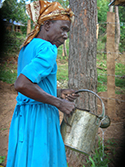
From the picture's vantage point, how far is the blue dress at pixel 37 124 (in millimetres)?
1237

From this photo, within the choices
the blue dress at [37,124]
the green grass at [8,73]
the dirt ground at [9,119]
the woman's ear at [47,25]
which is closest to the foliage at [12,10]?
the green grass at [8,73]

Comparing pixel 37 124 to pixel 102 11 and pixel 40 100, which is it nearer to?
pixel 40 100

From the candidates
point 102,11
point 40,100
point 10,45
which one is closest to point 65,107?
point 40,100

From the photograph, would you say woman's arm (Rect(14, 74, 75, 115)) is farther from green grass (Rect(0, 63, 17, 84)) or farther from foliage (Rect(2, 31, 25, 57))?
foliage (Rect(2, 31, 25, 57))

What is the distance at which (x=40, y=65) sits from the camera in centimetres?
120

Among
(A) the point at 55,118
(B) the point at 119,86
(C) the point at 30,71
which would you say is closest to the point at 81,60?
(A) the point at 55,118

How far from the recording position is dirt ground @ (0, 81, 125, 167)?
3289 millimetres

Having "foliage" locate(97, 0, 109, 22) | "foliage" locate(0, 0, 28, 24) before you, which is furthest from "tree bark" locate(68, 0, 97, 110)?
"foliage" locate(97, 0, 109, 22)

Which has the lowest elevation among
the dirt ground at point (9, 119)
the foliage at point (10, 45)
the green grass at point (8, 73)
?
the dirt ground at point (9, 119)

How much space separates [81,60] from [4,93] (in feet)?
10.2

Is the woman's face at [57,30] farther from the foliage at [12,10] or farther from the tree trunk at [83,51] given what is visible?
the foliage at [12,10]

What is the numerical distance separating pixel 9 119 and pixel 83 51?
233 cm

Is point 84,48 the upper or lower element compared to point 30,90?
upper

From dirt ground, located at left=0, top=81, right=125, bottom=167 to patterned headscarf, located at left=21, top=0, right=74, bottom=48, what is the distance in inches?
94.6
